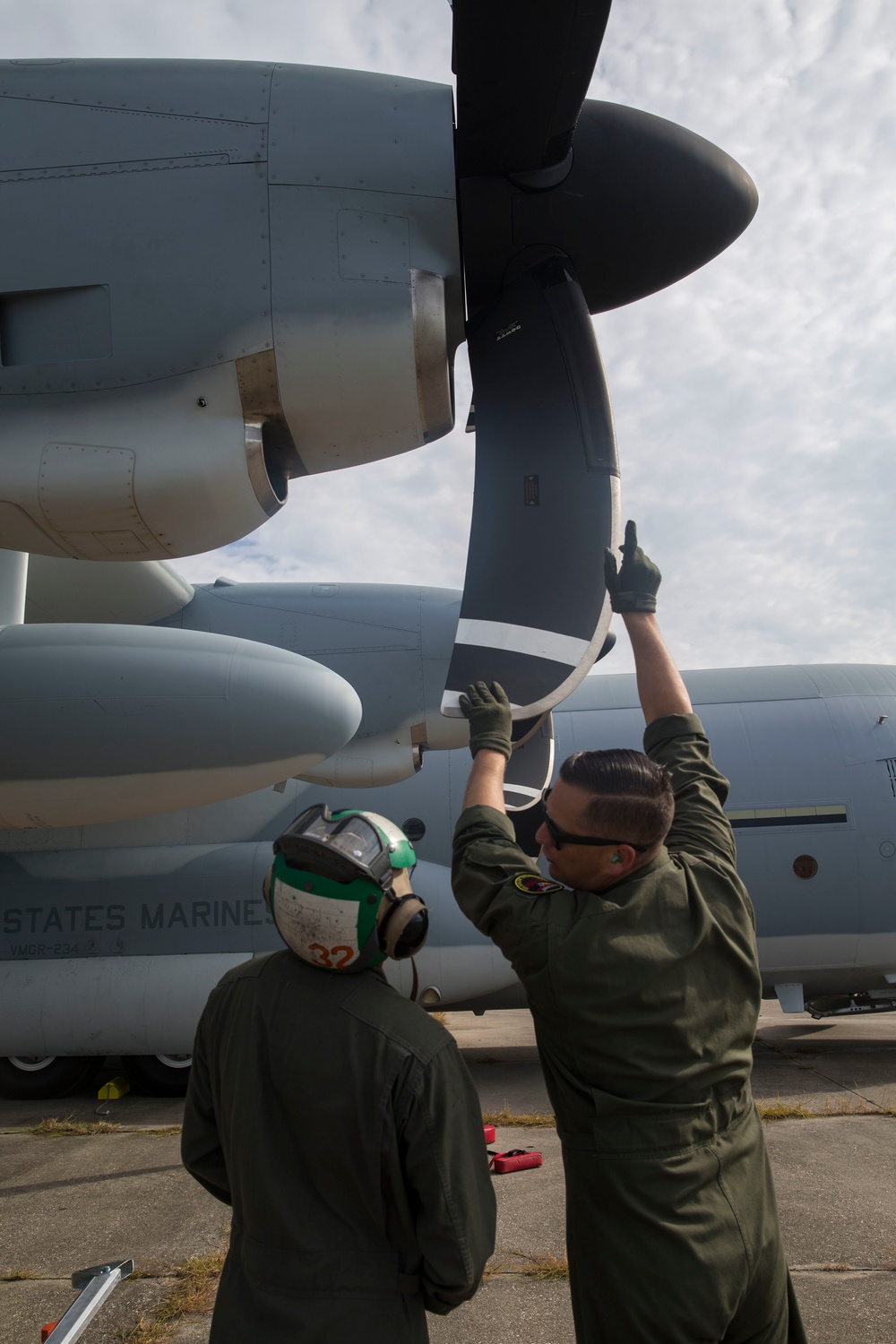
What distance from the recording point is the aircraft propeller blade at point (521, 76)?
110 inches

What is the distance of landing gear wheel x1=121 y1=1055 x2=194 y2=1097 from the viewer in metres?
7.47

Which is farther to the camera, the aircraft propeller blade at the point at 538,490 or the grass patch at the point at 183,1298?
the aircraft propeller blade at the point at 538,490

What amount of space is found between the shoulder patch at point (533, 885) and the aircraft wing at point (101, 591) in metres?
4.56

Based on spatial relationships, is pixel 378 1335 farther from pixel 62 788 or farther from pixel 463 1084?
pixel 62 788

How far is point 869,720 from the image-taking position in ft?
27.6

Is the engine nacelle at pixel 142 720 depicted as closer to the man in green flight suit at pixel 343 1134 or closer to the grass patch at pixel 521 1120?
the man in green flight suit at pixel 343 1134

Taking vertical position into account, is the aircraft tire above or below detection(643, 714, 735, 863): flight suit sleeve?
below

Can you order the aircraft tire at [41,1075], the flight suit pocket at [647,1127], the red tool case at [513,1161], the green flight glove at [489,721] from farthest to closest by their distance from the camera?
1. the aircraft tire at [41,1075]
2. the red tool case at [513,1161]
3. the green flight glove at [489,721]
4. the flight suit pocket at [647,1127]

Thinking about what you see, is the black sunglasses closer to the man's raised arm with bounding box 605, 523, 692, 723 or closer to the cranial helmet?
the cranial helmet

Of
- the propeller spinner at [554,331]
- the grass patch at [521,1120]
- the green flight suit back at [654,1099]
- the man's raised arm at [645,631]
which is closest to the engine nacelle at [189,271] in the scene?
the propeller spinner at [554,331]

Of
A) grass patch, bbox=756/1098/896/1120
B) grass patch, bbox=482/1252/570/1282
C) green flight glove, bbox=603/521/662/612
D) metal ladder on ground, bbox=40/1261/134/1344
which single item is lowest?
grass patch, bbox=756/1098/896/1120

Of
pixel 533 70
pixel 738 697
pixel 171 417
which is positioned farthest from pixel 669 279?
pixel 738 697

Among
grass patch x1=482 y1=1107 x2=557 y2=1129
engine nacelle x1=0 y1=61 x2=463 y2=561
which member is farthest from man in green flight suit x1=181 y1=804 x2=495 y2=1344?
grass patch x1=482 y1=1107 x2=557 y2=1129

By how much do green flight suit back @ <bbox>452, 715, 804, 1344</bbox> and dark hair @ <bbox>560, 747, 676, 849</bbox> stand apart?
0.36 feet
